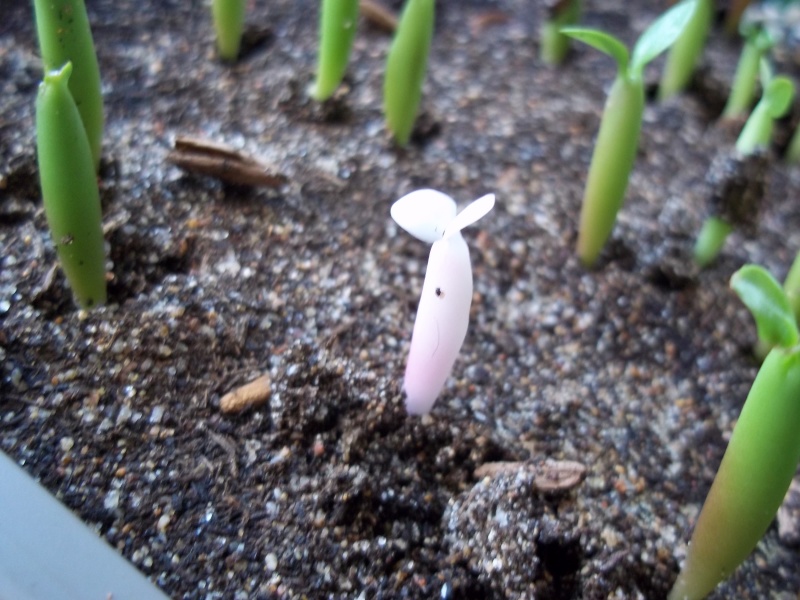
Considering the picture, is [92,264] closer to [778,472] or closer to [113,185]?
[113,185]

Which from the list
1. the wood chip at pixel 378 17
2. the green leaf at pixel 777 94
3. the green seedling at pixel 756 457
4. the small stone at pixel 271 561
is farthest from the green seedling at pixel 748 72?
the small stone at pixel 271 561

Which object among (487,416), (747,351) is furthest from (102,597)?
(747,351)

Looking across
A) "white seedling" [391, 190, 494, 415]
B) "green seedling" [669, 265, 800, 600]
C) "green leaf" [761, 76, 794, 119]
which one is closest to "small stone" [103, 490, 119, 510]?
"white seedling" [391, 190, 494, 415]

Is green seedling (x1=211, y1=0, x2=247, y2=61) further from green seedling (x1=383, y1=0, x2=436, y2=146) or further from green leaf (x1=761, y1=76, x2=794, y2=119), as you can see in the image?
green leaf (x1=761, y1=76, x2=794, y2=119)

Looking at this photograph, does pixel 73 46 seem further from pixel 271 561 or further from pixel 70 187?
pixel 271 561

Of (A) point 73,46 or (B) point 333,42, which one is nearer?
(A) point 73,46

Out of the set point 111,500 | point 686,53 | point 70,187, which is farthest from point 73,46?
point 686,53
